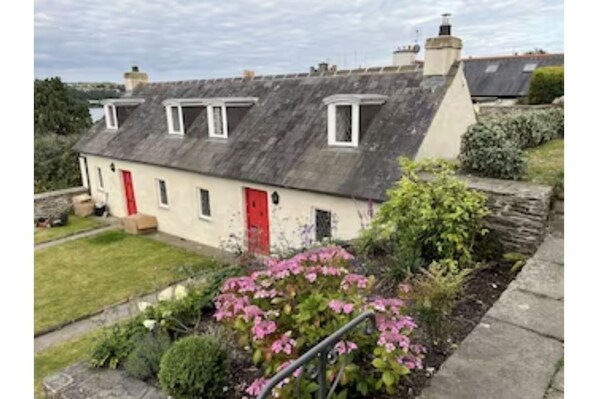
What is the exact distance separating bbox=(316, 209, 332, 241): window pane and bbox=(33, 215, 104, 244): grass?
11536 mm

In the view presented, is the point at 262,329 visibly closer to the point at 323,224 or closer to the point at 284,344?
the point at 284,344

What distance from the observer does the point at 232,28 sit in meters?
12.2

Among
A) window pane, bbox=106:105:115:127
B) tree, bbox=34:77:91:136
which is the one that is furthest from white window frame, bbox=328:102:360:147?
tree, bbox=34:77:91:136

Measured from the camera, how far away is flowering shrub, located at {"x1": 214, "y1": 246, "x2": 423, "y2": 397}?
2.90 meters

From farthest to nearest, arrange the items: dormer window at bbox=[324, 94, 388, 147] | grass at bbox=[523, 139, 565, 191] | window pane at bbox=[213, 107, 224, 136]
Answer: window pane at bbox=[213, 107, 224, 136]
dormer window at bbox=[324, 94, 388, 147]
grass at bbox=[523, 139, 565, 191]

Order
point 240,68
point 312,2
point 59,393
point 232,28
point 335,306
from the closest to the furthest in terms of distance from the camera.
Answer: point 335,306
point 59,393
point 312,2
point 232,28
point 240,68

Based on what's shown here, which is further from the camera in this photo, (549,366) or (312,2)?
(312,2)


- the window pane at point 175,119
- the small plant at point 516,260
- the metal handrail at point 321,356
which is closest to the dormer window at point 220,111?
the window pane at point 175,119

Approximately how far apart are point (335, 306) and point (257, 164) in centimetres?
957

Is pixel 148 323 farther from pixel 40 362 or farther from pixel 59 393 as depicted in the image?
pixel 40 362

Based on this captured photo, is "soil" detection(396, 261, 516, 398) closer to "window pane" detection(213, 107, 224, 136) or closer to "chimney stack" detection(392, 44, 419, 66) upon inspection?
"chimney stack" detection(392, 44, 419, 66)

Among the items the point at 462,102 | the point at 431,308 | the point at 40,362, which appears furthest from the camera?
the point at 462,102
